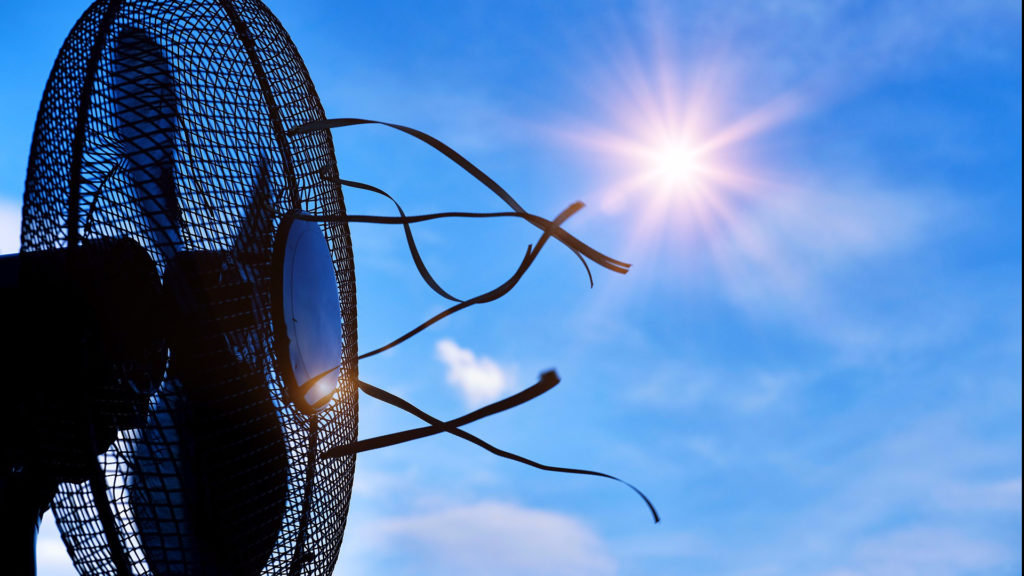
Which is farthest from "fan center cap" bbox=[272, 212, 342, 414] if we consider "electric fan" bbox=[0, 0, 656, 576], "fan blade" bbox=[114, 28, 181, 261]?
"fan blade" bbox=[114, 28, 181, 261]

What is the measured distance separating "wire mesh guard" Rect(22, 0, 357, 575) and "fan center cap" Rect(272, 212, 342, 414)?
0.02 meters

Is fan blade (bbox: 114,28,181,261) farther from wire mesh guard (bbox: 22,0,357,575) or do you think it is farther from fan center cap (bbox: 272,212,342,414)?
fan center cap (bbox: 272,212,342,414)

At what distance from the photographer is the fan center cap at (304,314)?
995mm

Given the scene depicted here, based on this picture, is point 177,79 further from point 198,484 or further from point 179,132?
point 198,484

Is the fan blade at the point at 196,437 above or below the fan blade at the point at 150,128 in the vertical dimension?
below

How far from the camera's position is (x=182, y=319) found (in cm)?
93

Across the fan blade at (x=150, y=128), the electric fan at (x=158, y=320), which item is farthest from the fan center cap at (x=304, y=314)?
the fan blade at (x=150, y=128)

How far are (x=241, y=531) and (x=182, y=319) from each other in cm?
26

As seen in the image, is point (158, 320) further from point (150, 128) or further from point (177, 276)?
point (150, 128)

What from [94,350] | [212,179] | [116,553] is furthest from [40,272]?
[116,553]

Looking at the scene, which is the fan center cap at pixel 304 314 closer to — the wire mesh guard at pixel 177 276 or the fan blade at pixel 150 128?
the wire mesh guard at pixel 177 276

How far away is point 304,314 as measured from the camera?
1044mm

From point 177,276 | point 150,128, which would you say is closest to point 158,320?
point 177,276

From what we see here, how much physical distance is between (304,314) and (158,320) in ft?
0.56
